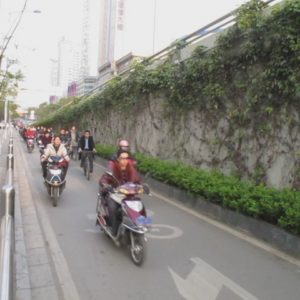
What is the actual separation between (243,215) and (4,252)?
547 cm

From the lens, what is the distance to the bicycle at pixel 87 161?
15.8 metres

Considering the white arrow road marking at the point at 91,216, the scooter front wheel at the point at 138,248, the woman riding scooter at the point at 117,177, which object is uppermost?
the woman riding scooter at the point at 117,177

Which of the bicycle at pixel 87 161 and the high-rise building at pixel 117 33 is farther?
the high-rise building at pixel 117 33

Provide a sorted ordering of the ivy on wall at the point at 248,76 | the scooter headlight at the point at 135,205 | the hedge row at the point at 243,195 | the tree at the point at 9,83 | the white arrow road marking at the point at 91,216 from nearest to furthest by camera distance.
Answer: the scooter headlight at the point at 135,205 → the hedge row at the point at 243,195 → the ivy on wall at the point at 248,76 → the white arrow road marking at the point at 91,216 → the tree at the point at 9,83

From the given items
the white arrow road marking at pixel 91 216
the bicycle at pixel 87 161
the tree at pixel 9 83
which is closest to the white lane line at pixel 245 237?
the white arrow road marking at pixel 91 216

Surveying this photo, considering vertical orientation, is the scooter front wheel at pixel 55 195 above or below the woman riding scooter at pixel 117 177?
below

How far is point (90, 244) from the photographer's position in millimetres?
7219

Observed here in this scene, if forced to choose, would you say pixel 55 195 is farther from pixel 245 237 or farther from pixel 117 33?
pixel 117 33

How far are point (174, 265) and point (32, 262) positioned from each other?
1.88 metres

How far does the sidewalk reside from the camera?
5117 millimetres

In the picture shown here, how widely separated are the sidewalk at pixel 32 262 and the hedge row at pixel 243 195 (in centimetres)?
328

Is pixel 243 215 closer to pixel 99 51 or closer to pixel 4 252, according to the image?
pixel 4 252

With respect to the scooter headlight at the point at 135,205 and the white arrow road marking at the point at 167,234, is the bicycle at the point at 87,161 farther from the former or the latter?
the scooter headlight at the point at 135,205

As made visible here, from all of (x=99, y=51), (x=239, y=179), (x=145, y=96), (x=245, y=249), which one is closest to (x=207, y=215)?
(x=239, y=179)
